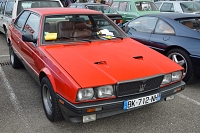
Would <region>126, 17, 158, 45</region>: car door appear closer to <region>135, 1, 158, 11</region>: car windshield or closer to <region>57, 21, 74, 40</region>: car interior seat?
<region>57, 21, 74, 40</region>: car interior seat

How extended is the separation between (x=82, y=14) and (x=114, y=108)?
1.99 metres

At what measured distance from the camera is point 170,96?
2998mm

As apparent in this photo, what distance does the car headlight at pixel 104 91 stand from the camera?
2.52 m

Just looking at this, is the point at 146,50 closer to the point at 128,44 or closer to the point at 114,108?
the point at 128,44

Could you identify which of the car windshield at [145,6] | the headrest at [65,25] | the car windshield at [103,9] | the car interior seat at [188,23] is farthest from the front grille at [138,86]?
the car windshield at [145,6]

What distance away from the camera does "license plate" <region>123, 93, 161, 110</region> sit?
2607 millimetres

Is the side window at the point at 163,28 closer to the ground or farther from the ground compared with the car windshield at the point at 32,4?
closer to the ground

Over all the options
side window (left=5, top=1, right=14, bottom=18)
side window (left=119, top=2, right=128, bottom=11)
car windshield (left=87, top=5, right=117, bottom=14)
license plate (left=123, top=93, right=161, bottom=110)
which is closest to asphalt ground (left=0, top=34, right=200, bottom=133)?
license plate (left=123, top=93, right=161, bottom=110)

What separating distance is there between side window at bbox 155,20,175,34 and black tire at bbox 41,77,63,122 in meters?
2.96

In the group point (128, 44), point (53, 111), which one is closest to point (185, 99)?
point (128, 44)

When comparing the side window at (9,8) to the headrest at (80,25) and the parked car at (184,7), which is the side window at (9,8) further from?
the parked car at (184,7)

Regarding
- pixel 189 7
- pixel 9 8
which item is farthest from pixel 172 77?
pixel 189 7

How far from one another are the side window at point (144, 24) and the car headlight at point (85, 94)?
3239 millimetres

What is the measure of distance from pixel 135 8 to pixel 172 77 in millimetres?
7125
